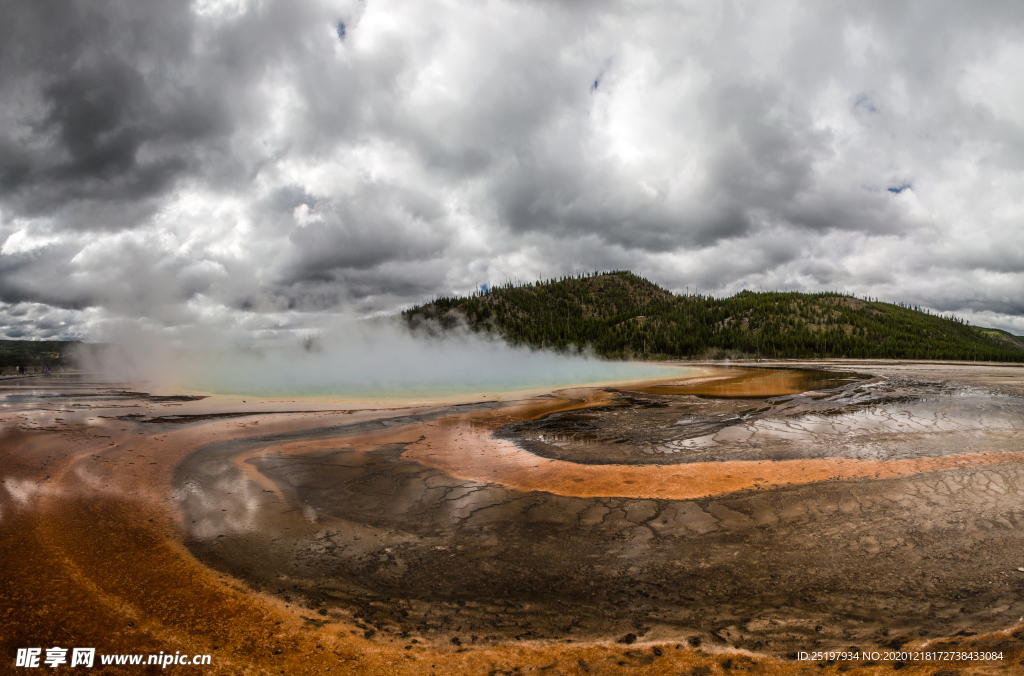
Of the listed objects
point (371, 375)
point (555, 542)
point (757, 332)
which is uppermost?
point (757, 332)

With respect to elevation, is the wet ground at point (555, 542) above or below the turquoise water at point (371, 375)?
below

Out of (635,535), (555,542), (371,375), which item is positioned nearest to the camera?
(555,542)

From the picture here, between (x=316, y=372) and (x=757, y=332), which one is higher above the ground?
(x=757, y=332)

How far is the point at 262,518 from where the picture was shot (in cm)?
786

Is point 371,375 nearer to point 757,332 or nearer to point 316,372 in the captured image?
point 316,372

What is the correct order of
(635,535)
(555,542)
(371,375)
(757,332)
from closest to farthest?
(555,542) < (635,535) < (371,375) < (757,332)

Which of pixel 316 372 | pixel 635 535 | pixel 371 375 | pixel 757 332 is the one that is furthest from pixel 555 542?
pixel 757 332

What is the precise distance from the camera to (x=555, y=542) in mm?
6672

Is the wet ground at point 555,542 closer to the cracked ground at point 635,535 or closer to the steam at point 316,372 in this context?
the cracked ground at point 635,535

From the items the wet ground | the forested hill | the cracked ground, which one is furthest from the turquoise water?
the forested hill

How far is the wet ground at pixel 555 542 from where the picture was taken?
442 centimetres

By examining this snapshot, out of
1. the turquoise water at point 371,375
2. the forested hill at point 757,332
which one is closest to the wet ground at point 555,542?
the turquoise water at point 371,375

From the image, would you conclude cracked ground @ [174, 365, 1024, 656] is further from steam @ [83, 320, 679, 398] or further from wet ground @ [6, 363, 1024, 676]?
steam @ [83, 320, 679, 398]

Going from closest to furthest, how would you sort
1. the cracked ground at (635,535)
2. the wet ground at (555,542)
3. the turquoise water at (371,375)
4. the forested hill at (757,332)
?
the wet ground at (555,542), the cracked ground at (635,535), the turquoise water at (371,375), the forested hill at (757,332)
